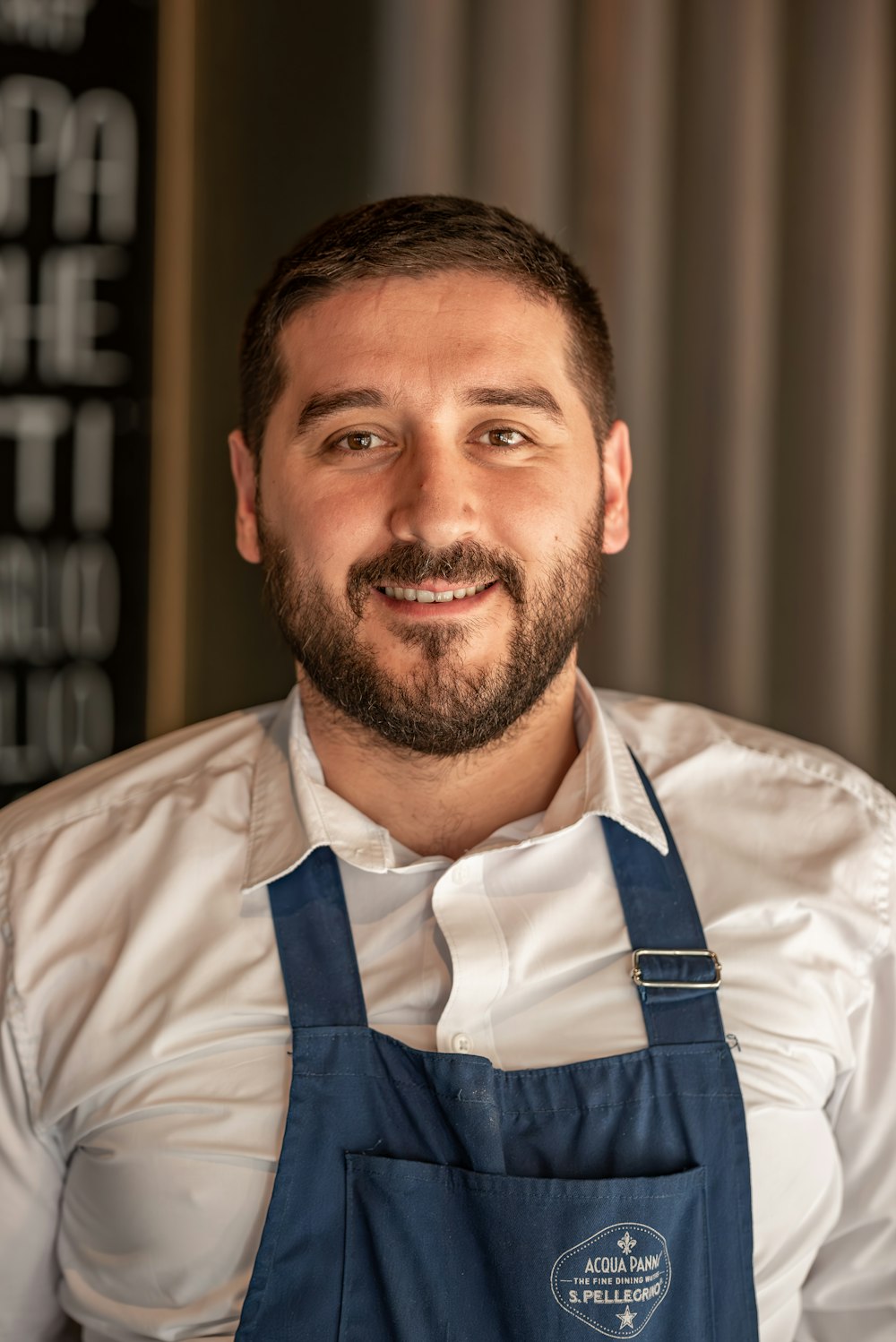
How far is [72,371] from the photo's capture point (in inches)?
83.3

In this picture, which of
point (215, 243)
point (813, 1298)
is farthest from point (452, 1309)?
point (215, 243)

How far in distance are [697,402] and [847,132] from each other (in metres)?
0.45

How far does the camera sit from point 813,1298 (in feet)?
4.79

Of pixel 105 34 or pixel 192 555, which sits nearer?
pixel 105 34

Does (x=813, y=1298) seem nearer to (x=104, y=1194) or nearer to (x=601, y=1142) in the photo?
(x=601, y=1142)

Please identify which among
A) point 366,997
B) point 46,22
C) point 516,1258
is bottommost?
point 516,1258

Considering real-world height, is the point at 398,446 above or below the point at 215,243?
below

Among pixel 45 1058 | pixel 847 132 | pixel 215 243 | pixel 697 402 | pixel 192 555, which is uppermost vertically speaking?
pixel 847 132

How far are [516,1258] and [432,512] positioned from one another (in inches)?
28.1

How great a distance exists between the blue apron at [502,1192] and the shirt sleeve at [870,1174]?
22 centimetres

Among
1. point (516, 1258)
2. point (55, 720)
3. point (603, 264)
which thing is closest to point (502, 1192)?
point (516, 1258)

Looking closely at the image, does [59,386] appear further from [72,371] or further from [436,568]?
[436,568]

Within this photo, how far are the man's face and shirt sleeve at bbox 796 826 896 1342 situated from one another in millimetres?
501

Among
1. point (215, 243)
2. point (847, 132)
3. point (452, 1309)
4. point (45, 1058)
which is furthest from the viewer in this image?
point (215, 243)
